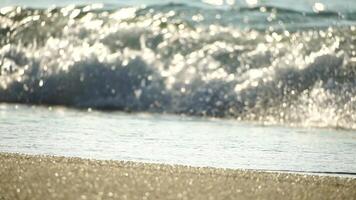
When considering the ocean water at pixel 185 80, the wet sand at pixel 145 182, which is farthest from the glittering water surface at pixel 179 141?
the wet sand at pixel 145 182

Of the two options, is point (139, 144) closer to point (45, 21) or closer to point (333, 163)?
point (333, 163)

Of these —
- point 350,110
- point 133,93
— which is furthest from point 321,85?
A: point 133,93

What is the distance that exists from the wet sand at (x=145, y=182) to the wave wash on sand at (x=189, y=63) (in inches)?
80.2

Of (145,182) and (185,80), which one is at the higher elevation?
(145,182)

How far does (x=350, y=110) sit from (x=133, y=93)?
Result: 1.51m

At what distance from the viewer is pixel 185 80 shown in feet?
19.9

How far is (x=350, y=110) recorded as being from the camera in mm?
5262

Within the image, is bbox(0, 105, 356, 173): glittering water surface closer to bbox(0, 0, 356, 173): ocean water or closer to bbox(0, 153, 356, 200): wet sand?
bbox(0, 0, 356, 173): ocean water

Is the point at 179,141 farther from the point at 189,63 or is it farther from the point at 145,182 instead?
the point at 189,63

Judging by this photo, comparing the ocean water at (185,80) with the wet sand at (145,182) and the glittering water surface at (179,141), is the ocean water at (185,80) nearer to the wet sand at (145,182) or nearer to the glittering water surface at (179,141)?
the glittering water surface at (179,141)

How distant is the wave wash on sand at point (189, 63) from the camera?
5633mm

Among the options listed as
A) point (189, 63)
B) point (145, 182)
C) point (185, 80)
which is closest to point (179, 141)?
point (145, 182)

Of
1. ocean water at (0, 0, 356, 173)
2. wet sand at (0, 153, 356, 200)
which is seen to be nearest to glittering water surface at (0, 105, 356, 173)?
ocean water at (0, 0, 356, 173)

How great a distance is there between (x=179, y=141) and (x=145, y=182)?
4.32 feet
